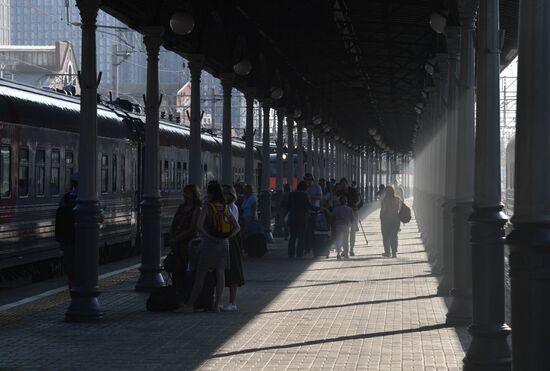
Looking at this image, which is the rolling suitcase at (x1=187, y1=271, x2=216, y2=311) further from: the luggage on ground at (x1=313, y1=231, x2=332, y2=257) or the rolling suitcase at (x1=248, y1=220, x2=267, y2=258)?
the luggage on ground at (x1=313, y1=231, x2=332, y2=257)

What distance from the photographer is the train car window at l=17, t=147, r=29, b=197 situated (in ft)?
67.9

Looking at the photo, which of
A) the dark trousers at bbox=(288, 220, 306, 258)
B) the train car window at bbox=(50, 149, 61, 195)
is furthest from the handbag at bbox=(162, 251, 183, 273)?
the dark trousers at bbox=(288, 220, 306, 258)

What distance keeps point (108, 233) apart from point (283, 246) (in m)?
9.08

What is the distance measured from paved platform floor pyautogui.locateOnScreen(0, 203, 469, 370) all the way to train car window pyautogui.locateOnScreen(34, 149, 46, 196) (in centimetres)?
184

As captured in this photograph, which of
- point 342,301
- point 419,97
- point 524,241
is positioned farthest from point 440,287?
point 419,97

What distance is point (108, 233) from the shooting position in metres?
26.6

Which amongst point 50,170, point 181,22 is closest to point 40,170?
point 50,170

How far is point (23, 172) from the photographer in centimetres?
2091

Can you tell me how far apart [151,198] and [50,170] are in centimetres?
365

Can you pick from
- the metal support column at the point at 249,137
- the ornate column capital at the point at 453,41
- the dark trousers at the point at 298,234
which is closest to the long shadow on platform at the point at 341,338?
the ornate column capital at the point at 453,41

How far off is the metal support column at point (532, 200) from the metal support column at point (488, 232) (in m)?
4.24

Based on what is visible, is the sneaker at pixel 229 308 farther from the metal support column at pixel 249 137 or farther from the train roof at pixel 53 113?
the metal support column at pixel 249 137

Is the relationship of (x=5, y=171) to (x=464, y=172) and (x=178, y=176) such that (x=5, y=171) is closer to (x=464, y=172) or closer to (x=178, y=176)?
(x=464, y=172)

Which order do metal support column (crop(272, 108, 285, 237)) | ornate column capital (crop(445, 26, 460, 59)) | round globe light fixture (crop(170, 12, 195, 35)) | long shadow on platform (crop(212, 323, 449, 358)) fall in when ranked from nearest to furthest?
long shadow on platform (crop(212, 323, 449, 358)) < ornate column capital (crop(445, 26, 460, 59)) < round globe light fixture (crop(170, 12, 195, 35)) < metal support column (crop(272, 108, 285, 237))
